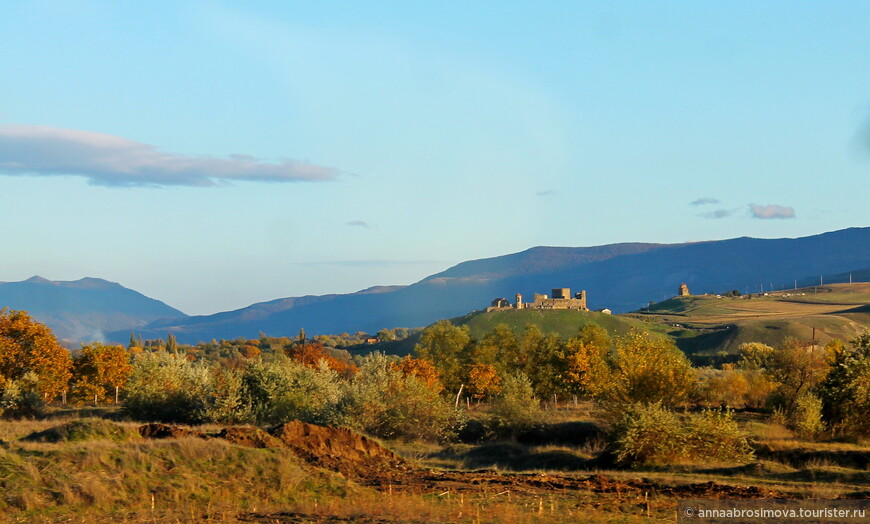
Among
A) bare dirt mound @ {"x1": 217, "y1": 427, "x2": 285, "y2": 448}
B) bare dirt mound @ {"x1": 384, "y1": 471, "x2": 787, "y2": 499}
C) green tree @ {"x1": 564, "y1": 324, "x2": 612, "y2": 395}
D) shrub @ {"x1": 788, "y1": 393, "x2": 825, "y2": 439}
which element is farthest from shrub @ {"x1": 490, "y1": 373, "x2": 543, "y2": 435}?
green tree @ {"x1": 564, "y1": 324, "x2": 612, "y2": 395}

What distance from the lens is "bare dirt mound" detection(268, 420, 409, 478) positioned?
31375 millimetres

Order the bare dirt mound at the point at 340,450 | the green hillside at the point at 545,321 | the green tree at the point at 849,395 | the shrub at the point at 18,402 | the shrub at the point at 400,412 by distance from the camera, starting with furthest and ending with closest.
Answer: the green hillside at the point at 545,321
the shrub at the point at 18,402
the shrub at the point at 400,412
the green tree at the point at 849,395
the bare dirt mound at the point at 340,450

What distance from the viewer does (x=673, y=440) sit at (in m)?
36.9

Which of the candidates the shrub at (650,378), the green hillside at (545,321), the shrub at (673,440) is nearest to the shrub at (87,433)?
the shrub at (673,440)

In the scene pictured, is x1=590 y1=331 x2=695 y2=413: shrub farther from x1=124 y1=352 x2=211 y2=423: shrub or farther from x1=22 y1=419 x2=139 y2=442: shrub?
x1=22 y1=419 x2=139 y2=442: shrub

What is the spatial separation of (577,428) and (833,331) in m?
120

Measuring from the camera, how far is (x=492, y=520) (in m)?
22.5

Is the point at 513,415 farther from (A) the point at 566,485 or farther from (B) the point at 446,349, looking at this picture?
(B) the point at 446,349

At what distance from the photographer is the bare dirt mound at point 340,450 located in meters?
31.4

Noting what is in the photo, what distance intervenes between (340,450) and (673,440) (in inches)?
562

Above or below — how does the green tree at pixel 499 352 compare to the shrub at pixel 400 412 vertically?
above

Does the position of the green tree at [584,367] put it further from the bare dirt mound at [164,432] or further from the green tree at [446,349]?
the bare dirt mound at [164,432]

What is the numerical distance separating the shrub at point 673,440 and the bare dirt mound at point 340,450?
9790 mm

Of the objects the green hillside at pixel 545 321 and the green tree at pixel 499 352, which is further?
the green hillside at pixel 545 321
